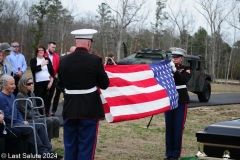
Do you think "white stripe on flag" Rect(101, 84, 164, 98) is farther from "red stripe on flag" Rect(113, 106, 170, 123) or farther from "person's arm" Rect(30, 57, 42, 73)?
"person's arm" Rect(30, 57, 42, 73)

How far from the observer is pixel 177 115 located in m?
7.42

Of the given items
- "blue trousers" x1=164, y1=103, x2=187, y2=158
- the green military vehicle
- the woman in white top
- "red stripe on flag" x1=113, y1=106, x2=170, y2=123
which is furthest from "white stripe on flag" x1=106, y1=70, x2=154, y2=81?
the green military vehicle

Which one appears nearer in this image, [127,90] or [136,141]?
[127,90]

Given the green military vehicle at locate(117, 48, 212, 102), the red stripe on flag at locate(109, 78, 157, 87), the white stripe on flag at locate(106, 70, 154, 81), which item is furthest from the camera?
the green military vehicle at locate(117, 48, 212, 102)

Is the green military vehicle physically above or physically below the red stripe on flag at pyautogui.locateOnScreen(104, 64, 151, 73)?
below

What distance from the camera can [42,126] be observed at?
22.5 feet

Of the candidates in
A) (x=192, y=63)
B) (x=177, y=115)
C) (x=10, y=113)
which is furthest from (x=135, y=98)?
(x=192, y=63)

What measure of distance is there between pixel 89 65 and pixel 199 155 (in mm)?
1693

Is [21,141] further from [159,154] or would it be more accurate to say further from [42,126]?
[159,154]

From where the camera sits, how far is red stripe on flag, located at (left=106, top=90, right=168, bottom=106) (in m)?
6.50

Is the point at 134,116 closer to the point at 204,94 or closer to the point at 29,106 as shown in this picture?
the point at 29,106

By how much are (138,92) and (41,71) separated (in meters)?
3.97

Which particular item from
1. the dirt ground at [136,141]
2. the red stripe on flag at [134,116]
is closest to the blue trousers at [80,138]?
the red stripe on flag at [134,116]

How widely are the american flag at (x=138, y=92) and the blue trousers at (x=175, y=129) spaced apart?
274mm
